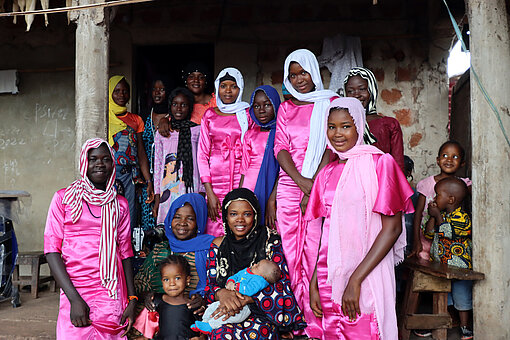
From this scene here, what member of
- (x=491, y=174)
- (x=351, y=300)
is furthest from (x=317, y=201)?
(x=491, y=174)

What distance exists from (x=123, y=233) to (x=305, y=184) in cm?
128

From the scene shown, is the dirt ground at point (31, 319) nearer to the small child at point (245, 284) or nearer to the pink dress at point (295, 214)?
the pink dress at point (295, 214)

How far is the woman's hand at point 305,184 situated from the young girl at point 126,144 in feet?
6.57

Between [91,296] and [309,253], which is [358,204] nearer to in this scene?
[309,253]

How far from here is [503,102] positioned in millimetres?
3381

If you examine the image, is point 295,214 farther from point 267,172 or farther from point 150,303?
point 150,303

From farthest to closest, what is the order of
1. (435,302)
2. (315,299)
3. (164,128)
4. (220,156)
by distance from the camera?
(164,128), (220,156), (435,302), (315,299)

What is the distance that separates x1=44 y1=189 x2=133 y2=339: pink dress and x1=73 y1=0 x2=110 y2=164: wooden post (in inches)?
28.2

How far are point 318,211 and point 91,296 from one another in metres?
1.53

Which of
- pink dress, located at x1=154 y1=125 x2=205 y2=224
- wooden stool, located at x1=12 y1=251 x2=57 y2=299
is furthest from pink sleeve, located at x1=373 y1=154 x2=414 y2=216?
wooden stool, located at x1=12 y1=251 x2=57 y2=299

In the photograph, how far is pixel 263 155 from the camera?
379 centimetres

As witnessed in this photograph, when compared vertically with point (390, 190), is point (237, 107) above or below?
above

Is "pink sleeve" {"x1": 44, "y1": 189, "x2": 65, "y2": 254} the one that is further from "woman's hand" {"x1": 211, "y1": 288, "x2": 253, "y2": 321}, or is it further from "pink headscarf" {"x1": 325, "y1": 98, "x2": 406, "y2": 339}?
"pink headscarf" {"x1": 325, "y1": 98, "x2": 406, "y2": 339}

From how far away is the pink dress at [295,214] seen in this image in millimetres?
3355
